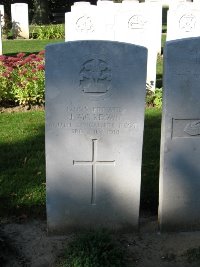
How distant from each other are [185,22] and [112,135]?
20.1 ft

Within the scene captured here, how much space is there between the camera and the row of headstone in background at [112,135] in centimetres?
359

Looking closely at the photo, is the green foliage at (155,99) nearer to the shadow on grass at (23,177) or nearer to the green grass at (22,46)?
the shadow on grass at (23,177)

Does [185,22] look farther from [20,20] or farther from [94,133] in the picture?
[20,20]

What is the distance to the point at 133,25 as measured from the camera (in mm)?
8125

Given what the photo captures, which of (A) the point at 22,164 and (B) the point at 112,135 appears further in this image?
(A) the point at 22,164

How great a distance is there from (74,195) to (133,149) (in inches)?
24.6

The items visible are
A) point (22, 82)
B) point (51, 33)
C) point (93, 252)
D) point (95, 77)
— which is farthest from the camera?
point (51, 33)

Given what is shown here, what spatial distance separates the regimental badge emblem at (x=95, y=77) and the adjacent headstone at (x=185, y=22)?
582cm

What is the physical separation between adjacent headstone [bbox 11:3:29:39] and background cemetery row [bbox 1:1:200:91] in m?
9.61

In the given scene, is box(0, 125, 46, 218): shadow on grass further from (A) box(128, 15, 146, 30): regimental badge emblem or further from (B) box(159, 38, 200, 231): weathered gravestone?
(A) box(128, 15, 146, 30): regimental badge emblem

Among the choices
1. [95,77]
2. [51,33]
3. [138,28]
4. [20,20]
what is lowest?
[95,77]

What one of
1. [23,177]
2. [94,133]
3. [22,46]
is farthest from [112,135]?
[22,46]

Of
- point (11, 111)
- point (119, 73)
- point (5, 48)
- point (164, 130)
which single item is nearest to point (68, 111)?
point (119, 73)

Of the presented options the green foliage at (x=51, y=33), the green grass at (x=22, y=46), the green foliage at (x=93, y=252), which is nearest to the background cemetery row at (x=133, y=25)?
the green foliage at (x=93, y=252)
